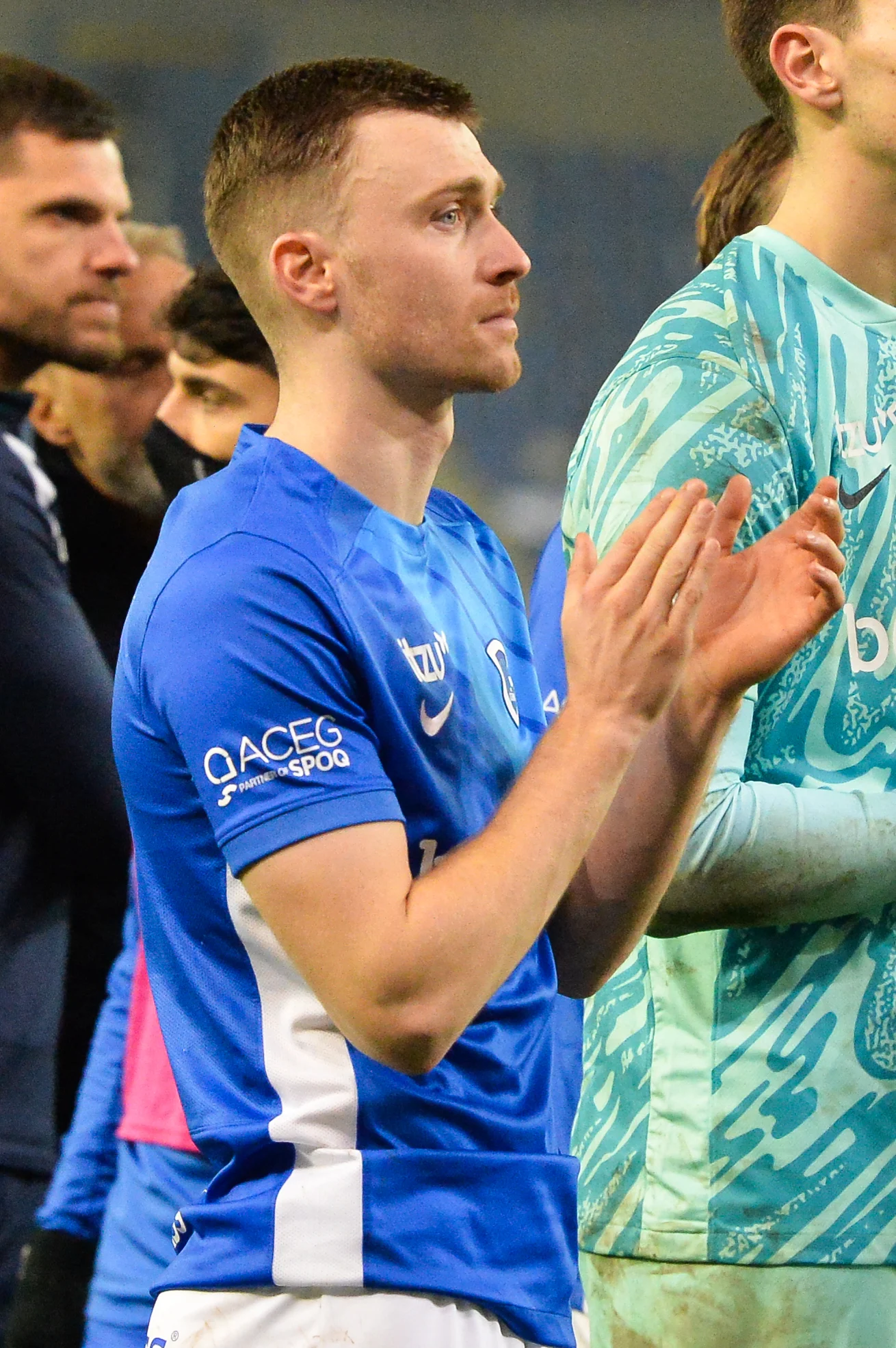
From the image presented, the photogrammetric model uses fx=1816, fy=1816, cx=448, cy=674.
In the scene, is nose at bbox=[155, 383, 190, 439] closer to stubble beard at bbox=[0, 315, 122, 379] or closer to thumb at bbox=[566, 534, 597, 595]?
stubble beard at bbox=[0, 315, 122, 379]

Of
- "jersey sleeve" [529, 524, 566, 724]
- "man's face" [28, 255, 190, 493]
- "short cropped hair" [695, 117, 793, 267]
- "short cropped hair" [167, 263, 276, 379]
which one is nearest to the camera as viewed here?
"jersey sleeve" [529, 524, 566, 724]

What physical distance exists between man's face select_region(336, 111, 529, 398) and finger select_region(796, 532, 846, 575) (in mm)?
278

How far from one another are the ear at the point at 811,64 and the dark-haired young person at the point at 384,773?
42cm

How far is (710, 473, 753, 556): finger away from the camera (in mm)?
1514

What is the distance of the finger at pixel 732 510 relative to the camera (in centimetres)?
151

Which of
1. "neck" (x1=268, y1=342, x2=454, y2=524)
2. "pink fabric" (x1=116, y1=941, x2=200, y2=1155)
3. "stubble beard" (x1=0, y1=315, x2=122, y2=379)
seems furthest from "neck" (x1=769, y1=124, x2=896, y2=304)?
"stubble beard" (x1=0, y1=315, x2=122, y2=379)

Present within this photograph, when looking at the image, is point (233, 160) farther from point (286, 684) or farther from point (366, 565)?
point (286, 684)

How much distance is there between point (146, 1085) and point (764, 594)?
4.03 ft

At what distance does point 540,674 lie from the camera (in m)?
2.17

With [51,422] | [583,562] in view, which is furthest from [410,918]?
[51,422]

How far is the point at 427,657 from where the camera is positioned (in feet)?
4.64

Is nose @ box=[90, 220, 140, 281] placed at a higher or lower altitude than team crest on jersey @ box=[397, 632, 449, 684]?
higher

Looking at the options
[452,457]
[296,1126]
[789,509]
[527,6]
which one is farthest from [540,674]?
[527,6]

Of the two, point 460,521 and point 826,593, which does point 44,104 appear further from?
point 826,593
